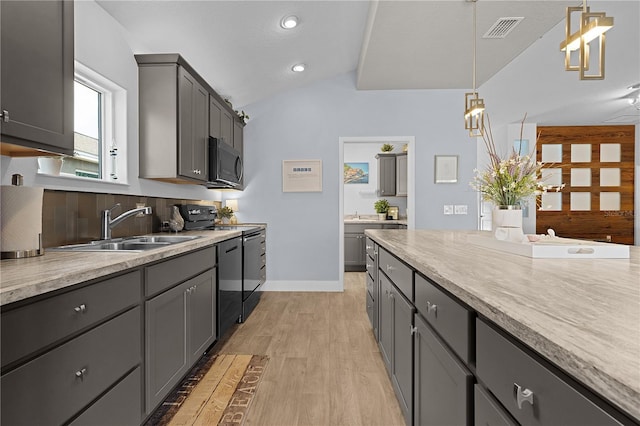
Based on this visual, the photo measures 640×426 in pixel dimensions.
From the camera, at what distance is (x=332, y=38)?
3840 millimetres

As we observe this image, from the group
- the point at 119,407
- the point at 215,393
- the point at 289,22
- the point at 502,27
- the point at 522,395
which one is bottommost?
the point at 215,393

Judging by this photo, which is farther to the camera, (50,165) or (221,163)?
(221,163)

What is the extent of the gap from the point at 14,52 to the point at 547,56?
15.7ft

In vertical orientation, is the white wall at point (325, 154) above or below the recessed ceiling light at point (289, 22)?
below

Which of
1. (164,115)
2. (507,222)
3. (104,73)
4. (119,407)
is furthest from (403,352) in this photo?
(104,73)

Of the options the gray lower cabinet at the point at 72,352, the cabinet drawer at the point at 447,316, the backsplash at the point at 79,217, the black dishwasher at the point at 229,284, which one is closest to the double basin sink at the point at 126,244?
the backsplash at the point at 79,217

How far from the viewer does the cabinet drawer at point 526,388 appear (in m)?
0.54

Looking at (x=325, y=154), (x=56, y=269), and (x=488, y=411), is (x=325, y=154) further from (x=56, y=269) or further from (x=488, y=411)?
(x=488, y=411)

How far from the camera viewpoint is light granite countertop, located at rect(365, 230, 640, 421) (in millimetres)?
474

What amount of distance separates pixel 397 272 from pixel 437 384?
779mm

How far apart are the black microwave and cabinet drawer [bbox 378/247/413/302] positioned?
190cm

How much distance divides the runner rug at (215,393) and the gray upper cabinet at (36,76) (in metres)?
1.47

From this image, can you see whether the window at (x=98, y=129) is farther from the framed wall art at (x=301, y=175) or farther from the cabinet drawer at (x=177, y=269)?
the framed wall art at (x=301, y=175)

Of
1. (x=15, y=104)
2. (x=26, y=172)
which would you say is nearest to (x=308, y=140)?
(x=26, y=172)
